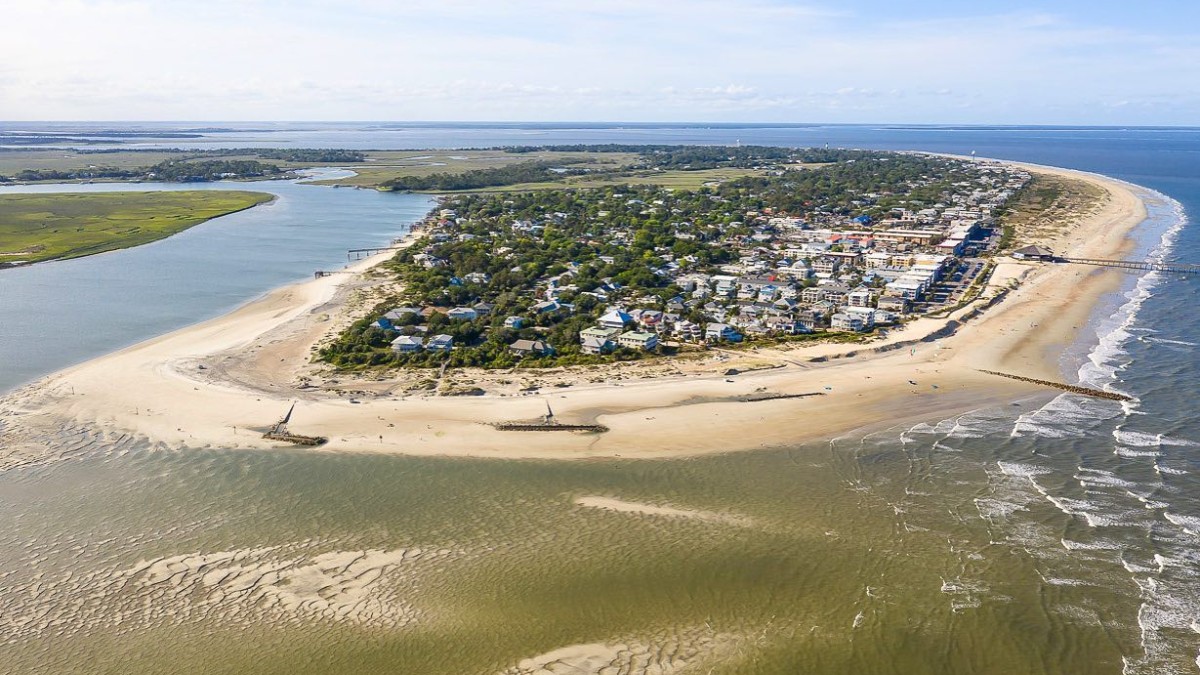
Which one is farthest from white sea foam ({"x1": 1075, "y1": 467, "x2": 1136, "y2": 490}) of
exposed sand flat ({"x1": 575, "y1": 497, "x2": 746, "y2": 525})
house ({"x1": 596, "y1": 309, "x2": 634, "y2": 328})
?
house ({"x1": 596, "y1": 309, "x2": 634, "y2": 328})

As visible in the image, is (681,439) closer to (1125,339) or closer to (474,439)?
(474,439)

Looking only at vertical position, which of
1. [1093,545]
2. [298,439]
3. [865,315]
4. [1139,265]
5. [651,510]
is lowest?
[651,510]

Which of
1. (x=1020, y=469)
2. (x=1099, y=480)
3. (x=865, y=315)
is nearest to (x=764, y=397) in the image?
(x=1020, y=469)

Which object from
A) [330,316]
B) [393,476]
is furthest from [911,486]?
[330,316]

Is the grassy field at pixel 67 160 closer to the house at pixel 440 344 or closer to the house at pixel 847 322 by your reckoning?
the house at pixel 440 344

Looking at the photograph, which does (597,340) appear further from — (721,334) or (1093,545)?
(1093,545)

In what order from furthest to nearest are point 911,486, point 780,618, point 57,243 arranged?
point 57,243 → point 911,486 → point 780,618
